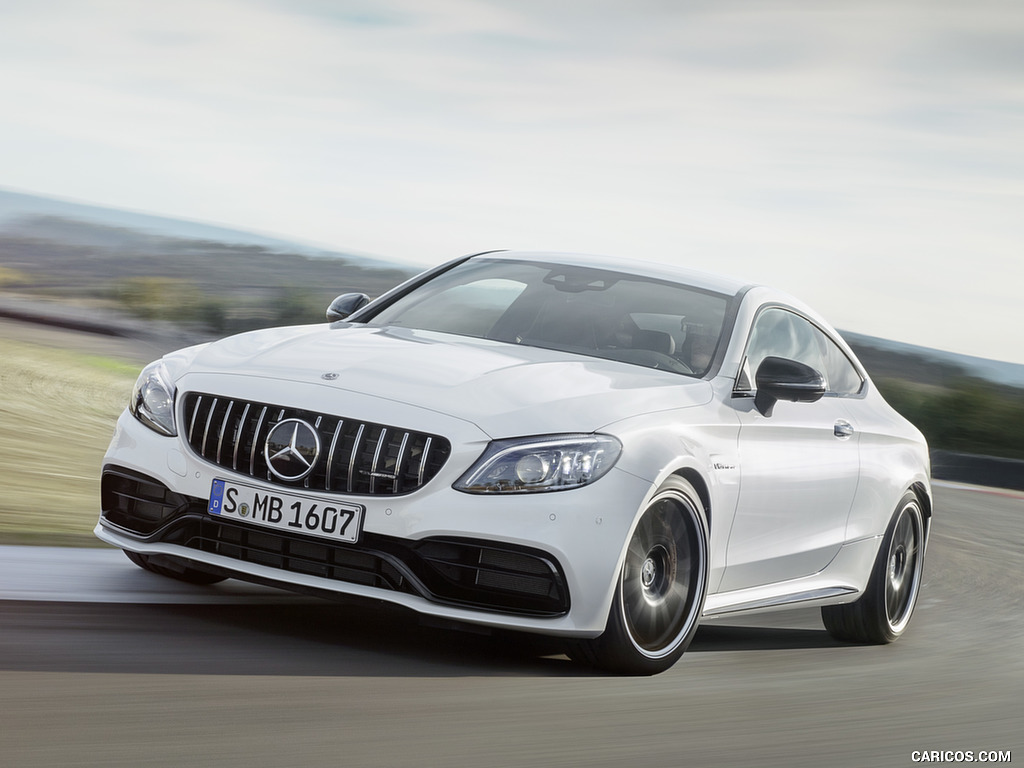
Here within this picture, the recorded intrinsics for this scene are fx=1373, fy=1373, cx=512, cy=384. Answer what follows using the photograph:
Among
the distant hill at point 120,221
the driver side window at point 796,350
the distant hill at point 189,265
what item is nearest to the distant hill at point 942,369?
the distant hill at point 189,265

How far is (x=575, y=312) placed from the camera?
18.3ft

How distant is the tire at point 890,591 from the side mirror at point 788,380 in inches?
55.1

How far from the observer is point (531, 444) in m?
4.14

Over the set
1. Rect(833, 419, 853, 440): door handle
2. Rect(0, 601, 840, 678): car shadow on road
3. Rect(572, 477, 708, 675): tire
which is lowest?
Rect(0, 601, 840, 678): car shadow on road

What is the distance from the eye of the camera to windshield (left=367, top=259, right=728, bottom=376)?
530cm

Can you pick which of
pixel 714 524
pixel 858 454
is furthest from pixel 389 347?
pixel 858 454

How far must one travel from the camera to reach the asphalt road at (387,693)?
321cm

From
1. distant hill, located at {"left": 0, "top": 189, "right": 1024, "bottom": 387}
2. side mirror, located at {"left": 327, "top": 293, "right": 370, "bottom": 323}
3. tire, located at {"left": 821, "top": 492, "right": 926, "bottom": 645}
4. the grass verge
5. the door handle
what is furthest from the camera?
distant hill, located at {"left": 0, "top": 189, "right": 1024, "bottom": 387}

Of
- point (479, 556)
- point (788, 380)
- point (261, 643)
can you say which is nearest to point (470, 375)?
point (479, 556)

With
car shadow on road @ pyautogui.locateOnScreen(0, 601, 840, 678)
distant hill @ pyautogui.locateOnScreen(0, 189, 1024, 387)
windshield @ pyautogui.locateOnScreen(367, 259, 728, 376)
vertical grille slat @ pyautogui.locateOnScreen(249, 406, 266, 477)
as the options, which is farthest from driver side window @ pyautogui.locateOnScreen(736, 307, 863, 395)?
distant hill @ pyautogui.locateOnScreen(0, 189, 1024, 387)

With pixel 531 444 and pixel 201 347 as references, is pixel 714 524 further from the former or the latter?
pixel 201 347

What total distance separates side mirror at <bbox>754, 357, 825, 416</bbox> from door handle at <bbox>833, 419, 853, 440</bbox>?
637 millimetres

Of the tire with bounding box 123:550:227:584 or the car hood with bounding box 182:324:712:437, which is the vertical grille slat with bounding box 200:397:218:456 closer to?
the car hood with bounding box 182:324:712:437

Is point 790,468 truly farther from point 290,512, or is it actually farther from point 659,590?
point 290,512
